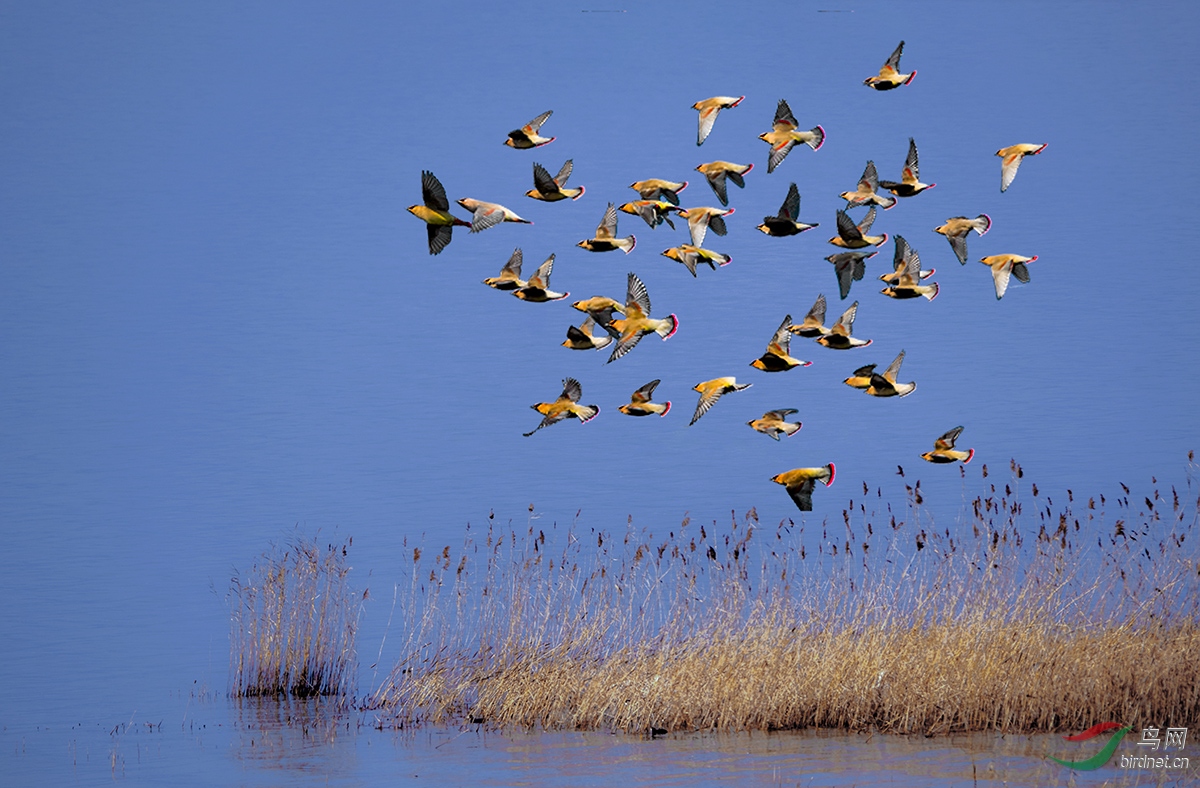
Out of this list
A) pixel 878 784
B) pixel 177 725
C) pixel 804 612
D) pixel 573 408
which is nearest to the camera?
pixel 878 784

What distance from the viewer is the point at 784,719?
973cm

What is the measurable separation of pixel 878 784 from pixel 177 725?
18.3 feet

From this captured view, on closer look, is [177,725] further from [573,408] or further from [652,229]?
[652,229]

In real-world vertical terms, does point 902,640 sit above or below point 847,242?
below

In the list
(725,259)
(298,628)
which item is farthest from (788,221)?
(298,628)

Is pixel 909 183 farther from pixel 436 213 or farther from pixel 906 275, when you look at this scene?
pixel 436 213

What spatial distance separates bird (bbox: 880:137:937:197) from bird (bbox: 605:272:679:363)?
1755 millimetres

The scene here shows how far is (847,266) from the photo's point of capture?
376 inches

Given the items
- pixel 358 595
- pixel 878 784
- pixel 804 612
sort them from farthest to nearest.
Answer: pixel 358 595 < pixel 804 612 < pixel 878 784

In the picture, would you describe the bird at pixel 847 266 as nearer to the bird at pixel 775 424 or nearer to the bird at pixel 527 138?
the bird at pixel 775 424

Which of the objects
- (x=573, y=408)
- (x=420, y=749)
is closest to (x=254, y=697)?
(x=420, y=749)

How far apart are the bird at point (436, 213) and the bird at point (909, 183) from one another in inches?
113

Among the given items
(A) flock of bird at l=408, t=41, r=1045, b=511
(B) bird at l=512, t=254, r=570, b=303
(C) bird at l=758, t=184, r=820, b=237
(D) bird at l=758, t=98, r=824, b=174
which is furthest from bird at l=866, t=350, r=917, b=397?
(B) bird at l=512, t=254, r=570, b=303

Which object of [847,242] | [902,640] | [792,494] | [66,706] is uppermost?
[847,242]
